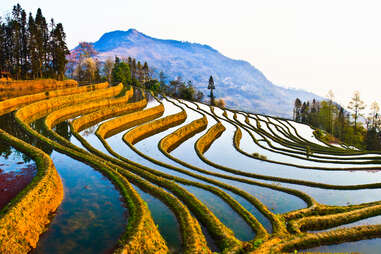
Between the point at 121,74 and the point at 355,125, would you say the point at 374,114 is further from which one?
the point at 121,74

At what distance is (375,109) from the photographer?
8156 centimetres

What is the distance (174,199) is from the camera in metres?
14.7

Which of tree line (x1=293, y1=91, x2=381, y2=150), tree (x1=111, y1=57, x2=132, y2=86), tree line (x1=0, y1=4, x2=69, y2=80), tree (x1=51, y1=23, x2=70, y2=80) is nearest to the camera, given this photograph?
tree line (x1=0, y1=4, x2=69, y2=80)

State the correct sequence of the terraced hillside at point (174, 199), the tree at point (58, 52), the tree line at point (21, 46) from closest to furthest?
the terraced hillside at point (174, 199)
the tree line at point (21, 46)
the tree at point (58, 52)

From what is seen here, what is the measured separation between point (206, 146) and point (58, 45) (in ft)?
173

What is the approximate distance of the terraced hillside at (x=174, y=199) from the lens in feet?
34.5

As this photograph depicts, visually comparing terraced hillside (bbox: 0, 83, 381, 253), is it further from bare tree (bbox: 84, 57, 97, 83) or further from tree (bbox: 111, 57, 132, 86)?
tree (bbox: 111, 57, 132, 86)

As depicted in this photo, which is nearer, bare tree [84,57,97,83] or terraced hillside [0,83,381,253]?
terraced hillside [0,83,381,253]

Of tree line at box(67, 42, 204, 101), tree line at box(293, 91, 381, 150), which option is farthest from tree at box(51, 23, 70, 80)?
tree line at box(293, 91, 381, 150)

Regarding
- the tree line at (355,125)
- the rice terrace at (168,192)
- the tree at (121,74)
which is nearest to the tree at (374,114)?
the tree line at (355,125)

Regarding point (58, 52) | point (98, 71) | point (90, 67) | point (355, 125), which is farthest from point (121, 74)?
point (355, 125)

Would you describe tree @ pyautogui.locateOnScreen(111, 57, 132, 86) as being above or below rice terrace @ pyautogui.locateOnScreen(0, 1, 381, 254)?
above

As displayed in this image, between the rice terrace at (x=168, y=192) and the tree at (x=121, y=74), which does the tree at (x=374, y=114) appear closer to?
the rice terrace at (x=168, y=192)

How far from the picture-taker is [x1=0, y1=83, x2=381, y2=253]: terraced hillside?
10508mm
